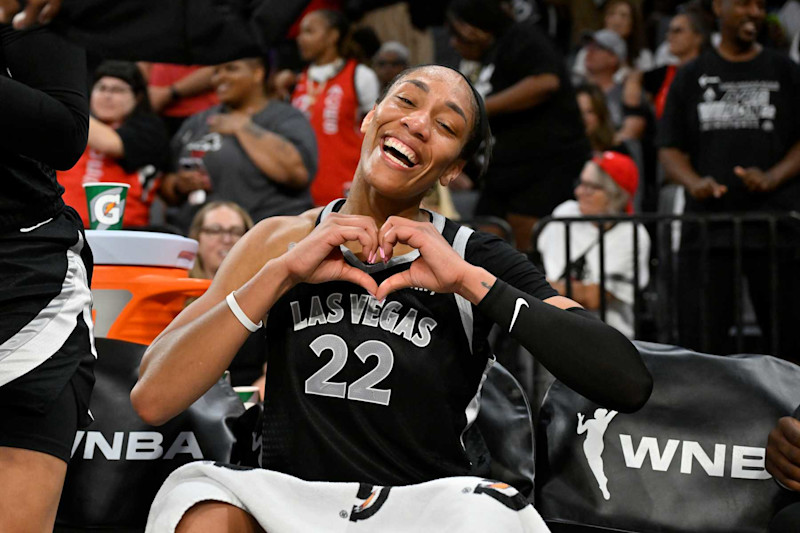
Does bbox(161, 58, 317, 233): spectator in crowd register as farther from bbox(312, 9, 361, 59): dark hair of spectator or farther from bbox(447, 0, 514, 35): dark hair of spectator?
bbox(447, 0, 514, 35): dark hair of spectator

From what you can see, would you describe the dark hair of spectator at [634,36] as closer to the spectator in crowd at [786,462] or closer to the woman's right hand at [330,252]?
the spectator in crowd at [786,462]

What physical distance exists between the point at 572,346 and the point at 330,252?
0.52 m

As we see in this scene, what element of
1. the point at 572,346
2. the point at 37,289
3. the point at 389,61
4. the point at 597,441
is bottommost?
the point at 389,61

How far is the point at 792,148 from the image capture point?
505cm

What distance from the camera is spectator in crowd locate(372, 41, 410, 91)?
7.09 meters

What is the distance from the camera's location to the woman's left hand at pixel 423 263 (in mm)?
2102

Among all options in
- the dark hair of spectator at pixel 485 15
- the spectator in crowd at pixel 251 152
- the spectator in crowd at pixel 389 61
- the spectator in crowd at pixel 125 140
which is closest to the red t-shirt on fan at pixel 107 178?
the spectator in crowd at pixel 125 140

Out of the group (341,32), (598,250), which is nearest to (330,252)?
(598,250)

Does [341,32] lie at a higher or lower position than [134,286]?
lower

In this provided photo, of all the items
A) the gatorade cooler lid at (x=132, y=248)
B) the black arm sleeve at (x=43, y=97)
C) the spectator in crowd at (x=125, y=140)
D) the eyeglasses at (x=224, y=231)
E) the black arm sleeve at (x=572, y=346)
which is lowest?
the eyeglasses at (x=224, y=231)

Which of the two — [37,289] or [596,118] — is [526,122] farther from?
[37,289]

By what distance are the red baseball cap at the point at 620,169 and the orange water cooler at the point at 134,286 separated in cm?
310

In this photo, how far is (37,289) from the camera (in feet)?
6.50

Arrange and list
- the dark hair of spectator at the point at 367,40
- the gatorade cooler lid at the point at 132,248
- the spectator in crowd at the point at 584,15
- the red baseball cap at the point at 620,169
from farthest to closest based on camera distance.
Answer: the spectator in crowd at the point at 584,15 < the dark hair of spectator at the point at 367,40 < the red baseball cap at the point at 620,169 < the gatorade cooler lid at the point at 132,248
